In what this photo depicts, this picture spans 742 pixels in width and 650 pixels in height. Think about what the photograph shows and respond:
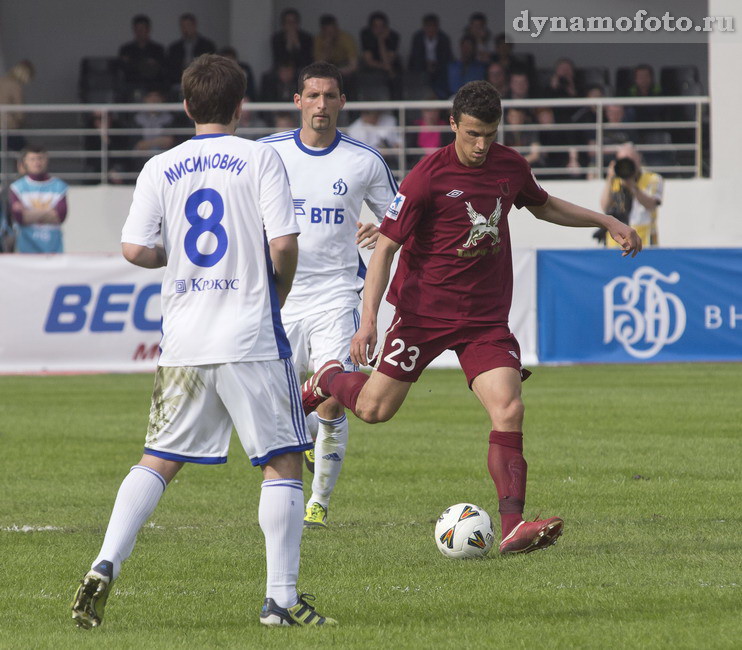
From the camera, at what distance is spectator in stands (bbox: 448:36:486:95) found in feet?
74.2

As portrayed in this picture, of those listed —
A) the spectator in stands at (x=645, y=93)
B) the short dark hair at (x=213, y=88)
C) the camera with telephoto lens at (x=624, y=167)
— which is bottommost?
the short dark hair at (x=213, y=88)

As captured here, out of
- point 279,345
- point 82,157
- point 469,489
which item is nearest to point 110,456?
point 469,489

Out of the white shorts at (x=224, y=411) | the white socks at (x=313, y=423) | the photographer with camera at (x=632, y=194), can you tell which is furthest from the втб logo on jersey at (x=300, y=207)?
the photographer with camera at (x=632, y=194)

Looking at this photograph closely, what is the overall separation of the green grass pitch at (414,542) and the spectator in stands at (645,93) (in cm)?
1025

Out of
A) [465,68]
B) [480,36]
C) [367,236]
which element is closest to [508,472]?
[367,236]

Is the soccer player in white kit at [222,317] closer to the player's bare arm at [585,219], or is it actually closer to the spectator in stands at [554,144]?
the player's bare arm at [585,219]

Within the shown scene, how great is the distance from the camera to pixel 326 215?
778 centimetres

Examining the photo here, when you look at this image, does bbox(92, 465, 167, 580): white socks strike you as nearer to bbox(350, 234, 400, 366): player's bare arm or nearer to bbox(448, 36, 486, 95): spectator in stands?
bbox(350, 234, 400, 366): player's bare arm

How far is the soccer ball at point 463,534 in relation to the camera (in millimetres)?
6223

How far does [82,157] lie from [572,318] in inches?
417

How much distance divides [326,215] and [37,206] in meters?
12.0

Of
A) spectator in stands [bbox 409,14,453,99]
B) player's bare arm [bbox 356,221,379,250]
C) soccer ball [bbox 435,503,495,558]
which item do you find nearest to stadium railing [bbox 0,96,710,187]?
spectator in stands [bbox 409,14,453,99]

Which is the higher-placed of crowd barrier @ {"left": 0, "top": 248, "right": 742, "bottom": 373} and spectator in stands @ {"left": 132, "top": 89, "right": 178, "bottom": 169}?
spectator in stands @ {"left": 132, "top": 89, "right": 178, "bottom": 169}

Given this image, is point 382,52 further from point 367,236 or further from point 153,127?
point 367,236
